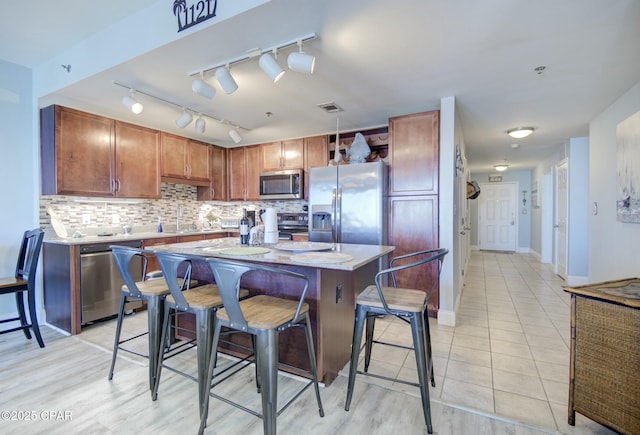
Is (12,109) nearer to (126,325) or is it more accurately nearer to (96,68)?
(96,68)

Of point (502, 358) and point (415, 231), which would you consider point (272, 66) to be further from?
point (502, 358)

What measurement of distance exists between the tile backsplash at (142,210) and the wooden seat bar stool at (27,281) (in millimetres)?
476

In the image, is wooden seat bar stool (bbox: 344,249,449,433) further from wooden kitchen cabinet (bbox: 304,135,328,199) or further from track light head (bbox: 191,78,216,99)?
wooden kitchen cabinet (bbox: 304,135,328,199)

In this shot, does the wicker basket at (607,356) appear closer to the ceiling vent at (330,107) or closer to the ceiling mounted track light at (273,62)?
the ceiling mounted track light at (273,62)

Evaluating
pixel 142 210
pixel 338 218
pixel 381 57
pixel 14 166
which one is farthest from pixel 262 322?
pixel 142 210

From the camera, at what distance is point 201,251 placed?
2080mm

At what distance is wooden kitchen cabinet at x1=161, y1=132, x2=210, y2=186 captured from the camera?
4.16 m

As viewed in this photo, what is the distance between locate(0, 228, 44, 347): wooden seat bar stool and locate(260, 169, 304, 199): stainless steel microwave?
8.85ft

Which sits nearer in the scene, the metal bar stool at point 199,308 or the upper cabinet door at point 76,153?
the metal bar stool at point 199,308

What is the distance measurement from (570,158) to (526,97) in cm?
254

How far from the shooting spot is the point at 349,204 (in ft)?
11.6

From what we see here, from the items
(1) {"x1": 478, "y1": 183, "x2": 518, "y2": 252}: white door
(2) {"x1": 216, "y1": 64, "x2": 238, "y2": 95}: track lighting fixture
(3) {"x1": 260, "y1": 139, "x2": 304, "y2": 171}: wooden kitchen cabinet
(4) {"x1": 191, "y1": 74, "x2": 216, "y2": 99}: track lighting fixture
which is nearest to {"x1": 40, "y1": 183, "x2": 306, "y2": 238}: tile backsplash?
(3) {"x1": 260, "y1": 139, "x2": 304, "y2": 171}: wooden kitchen cabinet

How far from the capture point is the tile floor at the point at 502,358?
70.5 inches

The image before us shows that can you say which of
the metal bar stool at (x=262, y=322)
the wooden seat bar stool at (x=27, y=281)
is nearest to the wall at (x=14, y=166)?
the wooden seat bar stool at (x=27, y=281)
